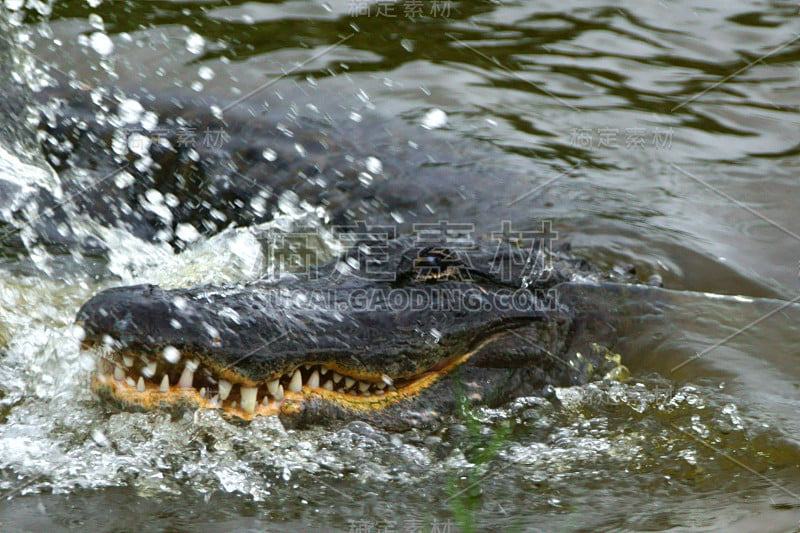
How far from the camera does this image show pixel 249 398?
3.25 metres

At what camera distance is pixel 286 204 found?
19.8 ft

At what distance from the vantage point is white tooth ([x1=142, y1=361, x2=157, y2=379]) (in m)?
3.08

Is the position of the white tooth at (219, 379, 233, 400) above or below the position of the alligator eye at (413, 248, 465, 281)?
below

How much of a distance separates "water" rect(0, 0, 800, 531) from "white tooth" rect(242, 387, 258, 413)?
79 millimetres

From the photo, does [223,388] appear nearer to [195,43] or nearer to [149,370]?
[149,370]

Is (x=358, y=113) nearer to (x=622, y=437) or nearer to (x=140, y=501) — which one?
(x=622, y=437)

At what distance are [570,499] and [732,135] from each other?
404cm

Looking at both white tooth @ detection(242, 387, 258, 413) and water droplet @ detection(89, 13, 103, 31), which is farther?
water droplet @ detection(89, 13, 103, 31)

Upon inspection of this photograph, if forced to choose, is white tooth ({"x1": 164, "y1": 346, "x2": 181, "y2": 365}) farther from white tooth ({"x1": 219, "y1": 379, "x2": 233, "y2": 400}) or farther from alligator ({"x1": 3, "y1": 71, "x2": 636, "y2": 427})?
white tooth ({"x1": 219, "y1": 379, "x2": 233, "y2": 400})

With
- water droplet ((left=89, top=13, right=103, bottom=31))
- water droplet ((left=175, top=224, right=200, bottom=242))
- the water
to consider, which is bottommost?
water droplet ((left=175, top=224, right=200, bottom=242))

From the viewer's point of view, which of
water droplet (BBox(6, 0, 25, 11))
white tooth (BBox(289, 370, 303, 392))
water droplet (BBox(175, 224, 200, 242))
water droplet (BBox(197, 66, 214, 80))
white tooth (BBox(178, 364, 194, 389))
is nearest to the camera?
white tooth (BBox(178, 364, 194, 389))

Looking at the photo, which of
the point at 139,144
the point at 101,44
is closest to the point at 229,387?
the point at 139,144

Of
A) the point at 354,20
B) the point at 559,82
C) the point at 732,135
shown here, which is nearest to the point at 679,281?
the point at 732,135

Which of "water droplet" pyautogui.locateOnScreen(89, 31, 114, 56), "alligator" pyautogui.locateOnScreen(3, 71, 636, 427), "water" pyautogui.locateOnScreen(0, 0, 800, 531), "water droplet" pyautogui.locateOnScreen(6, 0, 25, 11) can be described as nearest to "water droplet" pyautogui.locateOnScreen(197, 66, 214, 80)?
"water" pyautogui.locateOnScreen(0, 0, 800, 531)
